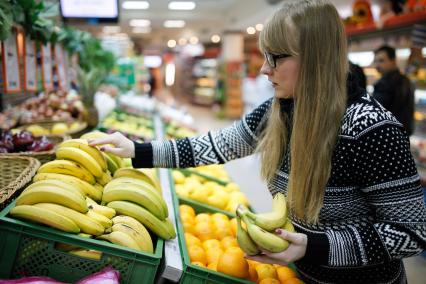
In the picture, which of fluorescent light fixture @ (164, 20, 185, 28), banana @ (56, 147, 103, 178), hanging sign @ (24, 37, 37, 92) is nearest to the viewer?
banana @ (56, 147, 103, 178)

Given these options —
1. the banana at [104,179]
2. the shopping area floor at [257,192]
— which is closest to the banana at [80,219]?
the banana at [104,179]

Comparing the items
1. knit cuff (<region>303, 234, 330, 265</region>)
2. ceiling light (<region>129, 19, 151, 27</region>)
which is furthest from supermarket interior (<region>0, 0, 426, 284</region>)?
ceiling light (<region>129, 19, 151, 27</region>)

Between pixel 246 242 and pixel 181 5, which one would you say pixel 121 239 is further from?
pixel 181 5

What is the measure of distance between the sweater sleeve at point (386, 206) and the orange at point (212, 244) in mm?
822

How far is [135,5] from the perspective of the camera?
43.7ft

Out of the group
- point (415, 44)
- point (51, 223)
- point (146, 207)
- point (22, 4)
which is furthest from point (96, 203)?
point (415, 44)

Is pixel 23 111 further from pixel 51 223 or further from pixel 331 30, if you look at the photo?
pixel 331 30

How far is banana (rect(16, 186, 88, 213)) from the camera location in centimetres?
151

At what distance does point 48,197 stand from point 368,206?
1197 millimetres

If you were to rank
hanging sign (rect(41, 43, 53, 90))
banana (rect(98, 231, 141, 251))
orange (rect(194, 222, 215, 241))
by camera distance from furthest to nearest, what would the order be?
hanging sign (rect(41, 43, 53, 90)) → orange (rect(194, 222, 215, 241)) → banana (rect(98, 231, 141, 251))

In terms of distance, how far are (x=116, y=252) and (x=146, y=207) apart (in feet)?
1.19

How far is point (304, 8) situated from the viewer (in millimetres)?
1391

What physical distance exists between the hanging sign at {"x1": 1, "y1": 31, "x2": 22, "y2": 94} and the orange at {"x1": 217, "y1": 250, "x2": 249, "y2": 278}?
197cm

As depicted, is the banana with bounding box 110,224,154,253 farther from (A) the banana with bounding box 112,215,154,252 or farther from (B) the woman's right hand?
(B) the woman's right hand
